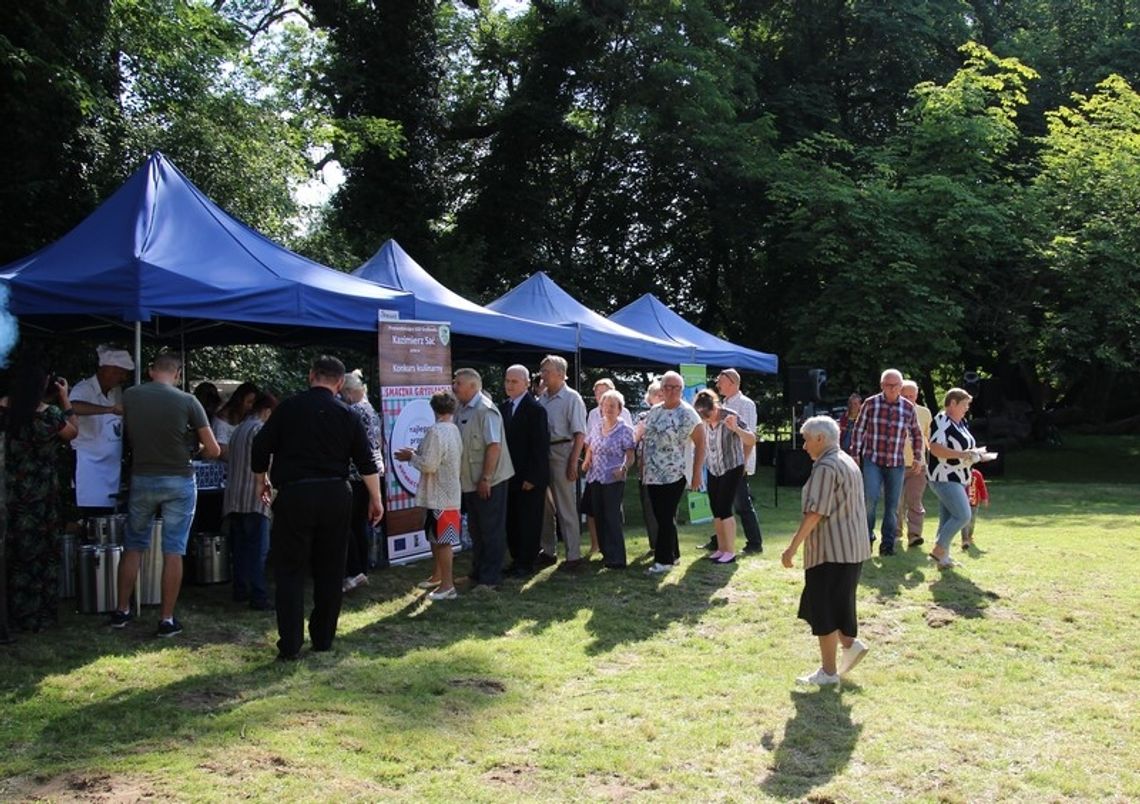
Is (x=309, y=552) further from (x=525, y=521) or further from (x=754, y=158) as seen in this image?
(x=754, y=158)

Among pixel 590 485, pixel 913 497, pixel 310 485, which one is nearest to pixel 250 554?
pixel 310 485

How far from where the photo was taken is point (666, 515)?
8.20 metres

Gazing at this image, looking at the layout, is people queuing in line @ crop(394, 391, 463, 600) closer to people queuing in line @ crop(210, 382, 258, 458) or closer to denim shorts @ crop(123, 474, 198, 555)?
people queuing in line @ crop(210, 382, 258, 458)

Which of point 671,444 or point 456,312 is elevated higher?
point 456,312

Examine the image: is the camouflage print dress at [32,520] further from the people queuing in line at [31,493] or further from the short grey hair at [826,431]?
the short grey hair at [826,431]

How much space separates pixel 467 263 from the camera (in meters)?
20.2

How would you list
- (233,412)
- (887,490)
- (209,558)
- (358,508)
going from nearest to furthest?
(209,558) → (233,412) → (358,508) → (887,490)

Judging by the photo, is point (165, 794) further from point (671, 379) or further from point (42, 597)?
point (671, 379)

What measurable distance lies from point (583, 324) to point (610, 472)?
10.4 feet

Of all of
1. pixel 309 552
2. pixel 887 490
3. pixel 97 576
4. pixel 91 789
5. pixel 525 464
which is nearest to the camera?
pixel 91 789

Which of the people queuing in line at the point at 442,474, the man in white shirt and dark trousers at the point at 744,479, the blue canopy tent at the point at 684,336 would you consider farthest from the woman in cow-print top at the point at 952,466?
the blue canopy tent at the point at 684,336

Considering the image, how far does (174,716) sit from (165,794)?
96 centimetres

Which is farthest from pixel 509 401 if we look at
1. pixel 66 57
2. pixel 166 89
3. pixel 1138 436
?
pixel 1138 436

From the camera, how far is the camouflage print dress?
5891mm
